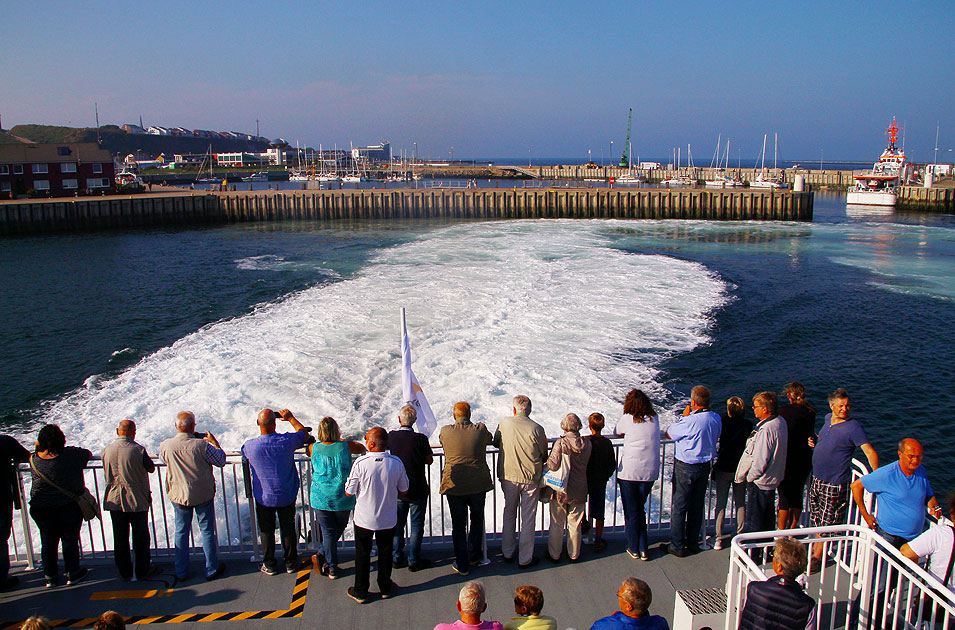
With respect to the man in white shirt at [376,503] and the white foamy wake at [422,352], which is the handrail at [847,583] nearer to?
the man in white shirt at [376,503]

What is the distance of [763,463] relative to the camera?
20.5 ft

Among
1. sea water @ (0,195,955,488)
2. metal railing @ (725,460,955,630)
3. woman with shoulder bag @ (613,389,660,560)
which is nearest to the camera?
metal railing @ (725,460,955,630)

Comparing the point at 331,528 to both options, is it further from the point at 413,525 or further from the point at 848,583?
the point at 848,583

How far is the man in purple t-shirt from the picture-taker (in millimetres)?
5973

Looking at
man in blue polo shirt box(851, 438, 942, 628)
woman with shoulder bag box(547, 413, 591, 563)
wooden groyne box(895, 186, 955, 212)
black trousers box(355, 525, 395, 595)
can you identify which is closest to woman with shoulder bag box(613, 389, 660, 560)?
woman with shoulder bag box(547, 413, 591, 563)

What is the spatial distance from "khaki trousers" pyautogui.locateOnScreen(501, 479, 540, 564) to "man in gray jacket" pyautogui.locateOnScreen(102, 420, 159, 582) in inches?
130

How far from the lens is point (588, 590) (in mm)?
5883

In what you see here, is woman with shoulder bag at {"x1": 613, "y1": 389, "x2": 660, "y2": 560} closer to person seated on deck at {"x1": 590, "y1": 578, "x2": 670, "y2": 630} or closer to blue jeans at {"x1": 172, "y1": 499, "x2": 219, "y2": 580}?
person seated on deck at {"x1": 590, "y1": 578, "x2": 670, "y2": 630}

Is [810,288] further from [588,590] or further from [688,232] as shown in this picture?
[588,590]

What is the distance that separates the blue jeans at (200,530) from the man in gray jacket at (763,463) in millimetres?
5112

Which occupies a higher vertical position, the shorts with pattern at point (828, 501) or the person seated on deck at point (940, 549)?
the person seated on deck at point (940, 549)

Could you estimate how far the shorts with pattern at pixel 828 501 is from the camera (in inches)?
243

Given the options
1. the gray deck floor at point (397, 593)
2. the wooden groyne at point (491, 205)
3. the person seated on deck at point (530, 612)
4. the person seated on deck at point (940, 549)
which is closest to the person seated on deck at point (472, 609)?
the person seated on deck at point (530, 612)

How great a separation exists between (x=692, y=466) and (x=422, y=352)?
10.8m
